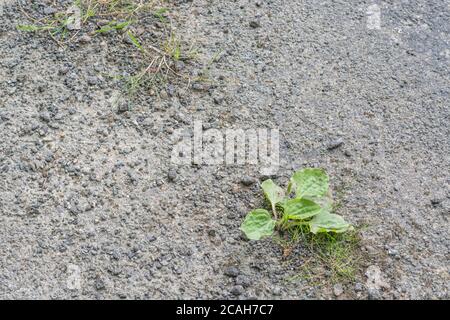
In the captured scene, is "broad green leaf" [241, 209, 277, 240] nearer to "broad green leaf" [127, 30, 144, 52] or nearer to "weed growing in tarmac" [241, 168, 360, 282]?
"weed growing in tarmac" [241, 168, 360, 282]

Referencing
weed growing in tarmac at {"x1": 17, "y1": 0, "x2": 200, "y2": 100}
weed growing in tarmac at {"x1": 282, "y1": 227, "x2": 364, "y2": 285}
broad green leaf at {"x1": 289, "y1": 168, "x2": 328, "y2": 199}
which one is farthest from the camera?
weed growing in tarmac at {"x1": 17, "y1": 0, "x2": 200, "y2": 100}

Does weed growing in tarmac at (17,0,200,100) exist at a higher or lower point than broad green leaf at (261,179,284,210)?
higher

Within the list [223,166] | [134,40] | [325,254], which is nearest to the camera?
[325,254]

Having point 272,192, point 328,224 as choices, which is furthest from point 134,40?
point 328,224

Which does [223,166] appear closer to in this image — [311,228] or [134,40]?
[311,228]

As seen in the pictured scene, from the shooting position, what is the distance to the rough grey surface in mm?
2334

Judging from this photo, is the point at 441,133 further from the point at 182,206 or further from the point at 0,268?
the point at 0,268

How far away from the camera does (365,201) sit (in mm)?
2525

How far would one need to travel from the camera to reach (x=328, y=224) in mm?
2400

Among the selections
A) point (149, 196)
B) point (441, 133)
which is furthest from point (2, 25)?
point (441, 133)

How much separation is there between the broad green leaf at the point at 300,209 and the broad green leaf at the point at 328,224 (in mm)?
29

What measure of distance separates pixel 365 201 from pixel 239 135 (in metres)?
0.56

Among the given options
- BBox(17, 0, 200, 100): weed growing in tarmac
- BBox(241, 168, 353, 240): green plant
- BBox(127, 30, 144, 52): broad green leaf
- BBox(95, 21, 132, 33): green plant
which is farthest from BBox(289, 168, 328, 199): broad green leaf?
BBox(95, 21, 132, 33): green plant

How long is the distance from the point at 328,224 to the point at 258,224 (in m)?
0.25
